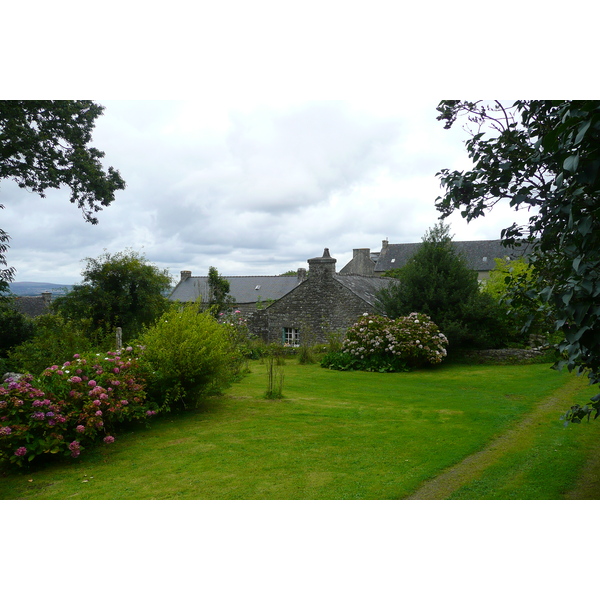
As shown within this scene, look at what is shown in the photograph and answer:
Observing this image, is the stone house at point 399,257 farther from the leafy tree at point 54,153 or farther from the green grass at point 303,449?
the green grass at point 303,449

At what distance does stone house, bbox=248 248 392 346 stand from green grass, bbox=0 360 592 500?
8.69 meters

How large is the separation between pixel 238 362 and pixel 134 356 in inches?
135

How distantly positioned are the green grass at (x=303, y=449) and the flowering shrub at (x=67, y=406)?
1.08ft

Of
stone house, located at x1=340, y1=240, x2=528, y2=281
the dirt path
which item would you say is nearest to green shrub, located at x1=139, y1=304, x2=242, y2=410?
the dirt path

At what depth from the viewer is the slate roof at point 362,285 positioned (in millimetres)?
19531

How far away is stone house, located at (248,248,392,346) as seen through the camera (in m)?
19.4

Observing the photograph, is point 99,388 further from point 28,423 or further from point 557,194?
point 557,194

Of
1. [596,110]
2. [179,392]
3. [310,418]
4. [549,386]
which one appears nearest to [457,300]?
[549,386]

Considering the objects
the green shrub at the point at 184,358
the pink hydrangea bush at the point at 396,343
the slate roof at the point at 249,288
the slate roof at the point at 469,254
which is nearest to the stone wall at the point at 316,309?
the pink hydrangea bush at the point at 396,343

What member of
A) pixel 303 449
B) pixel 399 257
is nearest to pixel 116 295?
pixel 303 449

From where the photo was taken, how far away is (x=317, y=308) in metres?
20.1

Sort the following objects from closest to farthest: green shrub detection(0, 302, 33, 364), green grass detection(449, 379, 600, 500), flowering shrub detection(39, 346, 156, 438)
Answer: green grass detection(449, 379, 600, 500), flowering shrub detection(39, 346, 156, 438), green shrub detection(0, 302, 33, 364)

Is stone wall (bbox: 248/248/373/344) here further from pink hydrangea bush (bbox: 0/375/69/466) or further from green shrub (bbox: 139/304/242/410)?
pink hydrangea bush (bbox: 0/375/69/466)

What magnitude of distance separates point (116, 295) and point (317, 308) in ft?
26.6
